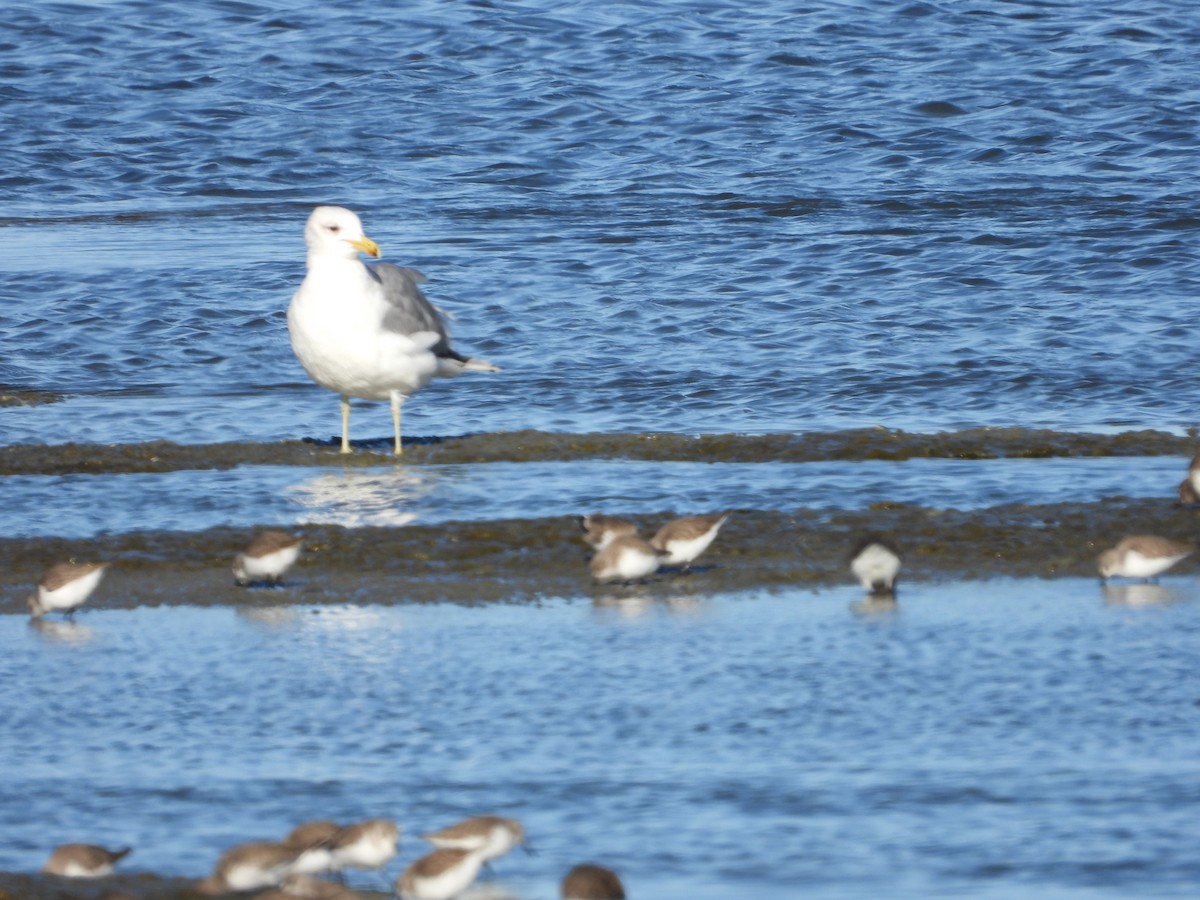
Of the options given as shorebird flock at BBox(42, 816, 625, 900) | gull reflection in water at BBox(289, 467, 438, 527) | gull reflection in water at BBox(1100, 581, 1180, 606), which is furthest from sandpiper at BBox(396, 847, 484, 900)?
gull reflection in water at BBox(289, 467, 438, 527)

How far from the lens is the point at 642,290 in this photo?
1622 cm

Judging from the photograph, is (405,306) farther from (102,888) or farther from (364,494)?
(102,888)

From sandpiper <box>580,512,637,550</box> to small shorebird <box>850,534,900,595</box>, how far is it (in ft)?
3.17

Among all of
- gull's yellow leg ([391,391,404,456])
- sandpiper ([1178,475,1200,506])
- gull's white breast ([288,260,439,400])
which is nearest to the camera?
sandpiper ([1178,475,1200,506])

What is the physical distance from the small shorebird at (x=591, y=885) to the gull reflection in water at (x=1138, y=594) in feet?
12.2

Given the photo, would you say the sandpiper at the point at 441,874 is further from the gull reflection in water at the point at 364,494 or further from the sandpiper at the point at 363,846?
the gull reflection in water at the point at 364,494

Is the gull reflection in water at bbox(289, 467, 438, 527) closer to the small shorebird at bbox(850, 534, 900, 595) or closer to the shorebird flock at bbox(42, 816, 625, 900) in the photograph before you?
the small shorebird at bbox(850, 534, 900, 595)

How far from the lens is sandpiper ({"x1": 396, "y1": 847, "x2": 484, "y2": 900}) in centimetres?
469

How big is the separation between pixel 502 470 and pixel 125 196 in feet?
39.2

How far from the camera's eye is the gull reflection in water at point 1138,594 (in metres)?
7.64

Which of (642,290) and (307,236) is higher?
(307,236)

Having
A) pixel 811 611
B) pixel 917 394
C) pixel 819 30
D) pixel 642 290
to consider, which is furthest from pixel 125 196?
pixel 811 611

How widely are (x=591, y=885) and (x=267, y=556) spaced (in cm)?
397

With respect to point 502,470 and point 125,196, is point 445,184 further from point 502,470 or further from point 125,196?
point 502,470
